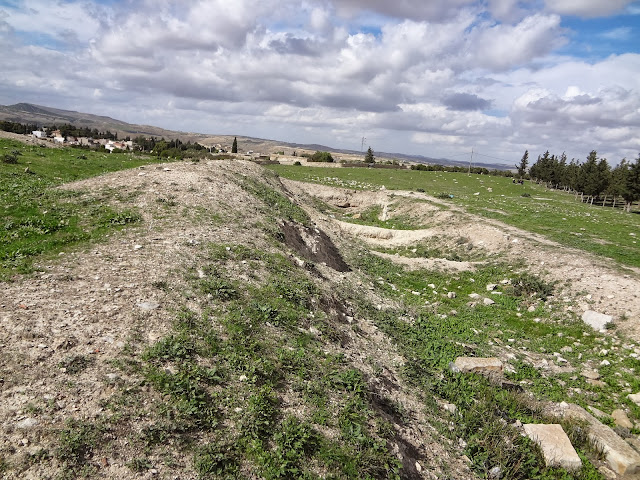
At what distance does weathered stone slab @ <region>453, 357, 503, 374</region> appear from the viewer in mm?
10234

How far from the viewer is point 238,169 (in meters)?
23.5

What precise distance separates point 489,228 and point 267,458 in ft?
70.5

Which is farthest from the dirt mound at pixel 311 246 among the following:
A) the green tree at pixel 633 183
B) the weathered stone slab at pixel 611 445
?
the green tree at pixel 633 183

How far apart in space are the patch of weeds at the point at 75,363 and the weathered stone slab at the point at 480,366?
9.07 metres

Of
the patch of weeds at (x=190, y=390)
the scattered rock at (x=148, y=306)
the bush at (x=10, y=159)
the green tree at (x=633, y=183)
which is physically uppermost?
the green tree at (x=633, y=183)

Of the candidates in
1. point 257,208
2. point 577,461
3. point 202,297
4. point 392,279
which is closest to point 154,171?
point 257,208

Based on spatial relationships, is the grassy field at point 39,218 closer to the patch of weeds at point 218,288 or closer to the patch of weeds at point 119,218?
the patch of weeds at point 119,218

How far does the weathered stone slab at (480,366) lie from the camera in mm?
10234

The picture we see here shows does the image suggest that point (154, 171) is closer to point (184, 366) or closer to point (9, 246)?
point (9, 246)

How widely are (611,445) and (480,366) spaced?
309 cm

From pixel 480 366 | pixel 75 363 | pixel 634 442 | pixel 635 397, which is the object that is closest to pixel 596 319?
pixel 635 397

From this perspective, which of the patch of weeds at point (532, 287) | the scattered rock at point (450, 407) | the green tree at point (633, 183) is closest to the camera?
the scattered rock at point (450, 407)

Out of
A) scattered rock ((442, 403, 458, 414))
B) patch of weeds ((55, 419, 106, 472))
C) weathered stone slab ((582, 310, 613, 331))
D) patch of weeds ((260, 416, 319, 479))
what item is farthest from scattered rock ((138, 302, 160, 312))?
weathered stone slab ((582, 310, 613, 331))

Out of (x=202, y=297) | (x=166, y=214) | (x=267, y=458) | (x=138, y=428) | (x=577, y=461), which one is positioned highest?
(x=166, y=214)
